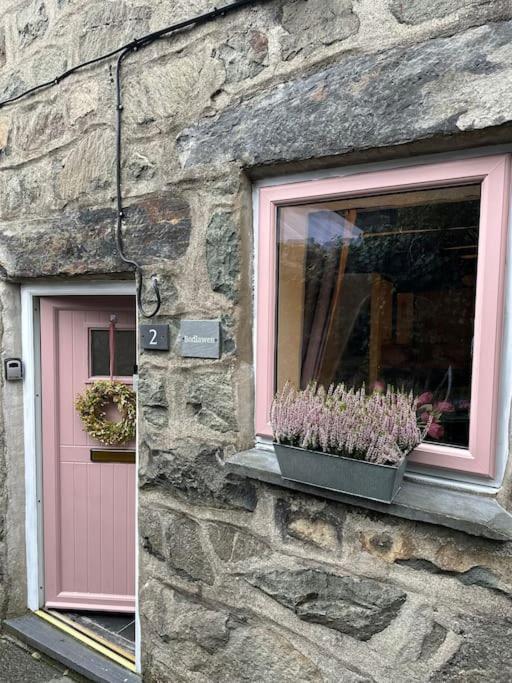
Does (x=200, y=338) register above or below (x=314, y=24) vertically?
below

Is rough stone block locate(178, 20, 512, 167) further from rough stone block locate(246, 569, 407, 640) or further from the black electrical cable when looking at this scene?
rough stone block locate(246, 569, 407, 640)

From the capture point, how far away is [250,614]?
194 centimetres

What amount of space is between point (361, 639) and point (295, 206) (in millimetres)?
1576

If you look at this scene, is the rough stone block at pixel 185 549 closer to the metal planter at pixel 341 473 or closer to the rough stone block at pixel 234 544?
the rough stone block at pixel 234 544

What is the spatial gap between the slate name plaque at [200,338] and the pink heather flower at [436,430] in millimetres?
855

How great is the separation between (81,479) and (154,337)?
52.6 inches

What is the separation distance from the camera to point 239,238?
190 cm

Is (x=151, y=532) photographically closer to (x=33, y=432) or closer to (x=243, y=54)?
(x=33, y=432)

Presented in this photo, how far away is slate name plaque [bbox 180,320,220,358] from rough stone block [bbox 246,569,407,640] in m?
0.90

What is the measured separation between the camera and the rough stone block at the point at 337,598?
5.33 ft

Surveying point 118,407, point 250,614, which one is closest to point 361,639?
point 250,614

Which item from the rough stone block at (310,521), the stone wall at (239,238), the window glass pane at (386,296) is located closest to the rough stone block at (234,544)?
the stone wall at (239,238)

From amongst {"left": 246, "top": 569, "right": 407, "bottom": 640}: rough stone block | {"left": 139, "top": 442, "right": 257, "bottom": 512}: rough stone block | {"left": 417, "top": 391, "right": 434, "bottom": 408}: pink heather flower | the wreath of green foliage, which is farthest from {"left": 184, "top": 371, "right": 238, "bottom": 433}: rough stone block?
the wreath of green foliage

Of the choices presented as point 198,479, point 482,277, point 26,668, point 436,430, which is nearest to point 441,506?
point 436,430
